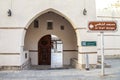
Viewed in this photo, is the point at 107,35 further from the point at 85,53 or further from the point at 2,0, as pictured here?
the point at 2,0

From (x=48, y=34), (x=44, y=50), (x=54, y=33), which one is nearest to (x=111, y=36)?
(x=54, y=33)

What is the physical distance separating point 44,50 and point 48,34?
1281mm

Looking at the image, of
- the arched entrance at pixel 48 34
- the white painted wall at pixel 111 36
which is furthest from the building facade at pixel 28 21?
the white painted wall at pixel 111 36

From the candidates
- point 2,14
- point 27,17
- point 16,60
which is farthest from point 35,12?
point 16,60

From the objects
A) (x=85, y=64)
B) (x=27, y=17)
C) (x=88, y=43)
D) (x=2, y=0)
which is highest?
→ (x=2, y=0)

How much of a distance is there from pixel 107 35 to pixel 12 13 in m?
9.82

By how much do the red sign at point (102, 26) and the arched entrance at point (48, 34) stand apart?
6.56m

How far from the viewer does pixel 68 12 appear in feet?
49.0

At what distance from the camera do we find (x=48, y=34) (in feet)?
61.7

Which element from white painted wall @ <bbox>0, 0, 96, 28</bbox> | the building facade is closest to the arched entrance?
the building facade

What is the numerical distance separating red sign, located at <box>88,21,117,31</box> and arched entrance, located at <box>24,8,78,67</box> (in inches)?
258

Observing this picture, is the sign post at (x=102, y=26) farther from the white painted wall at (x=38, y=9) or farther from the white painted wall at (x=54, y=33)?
the white painted wall at (x=54, y=33)

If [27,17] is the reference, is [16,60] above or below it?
below

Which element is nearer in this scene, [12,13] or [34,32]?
[12,13]
